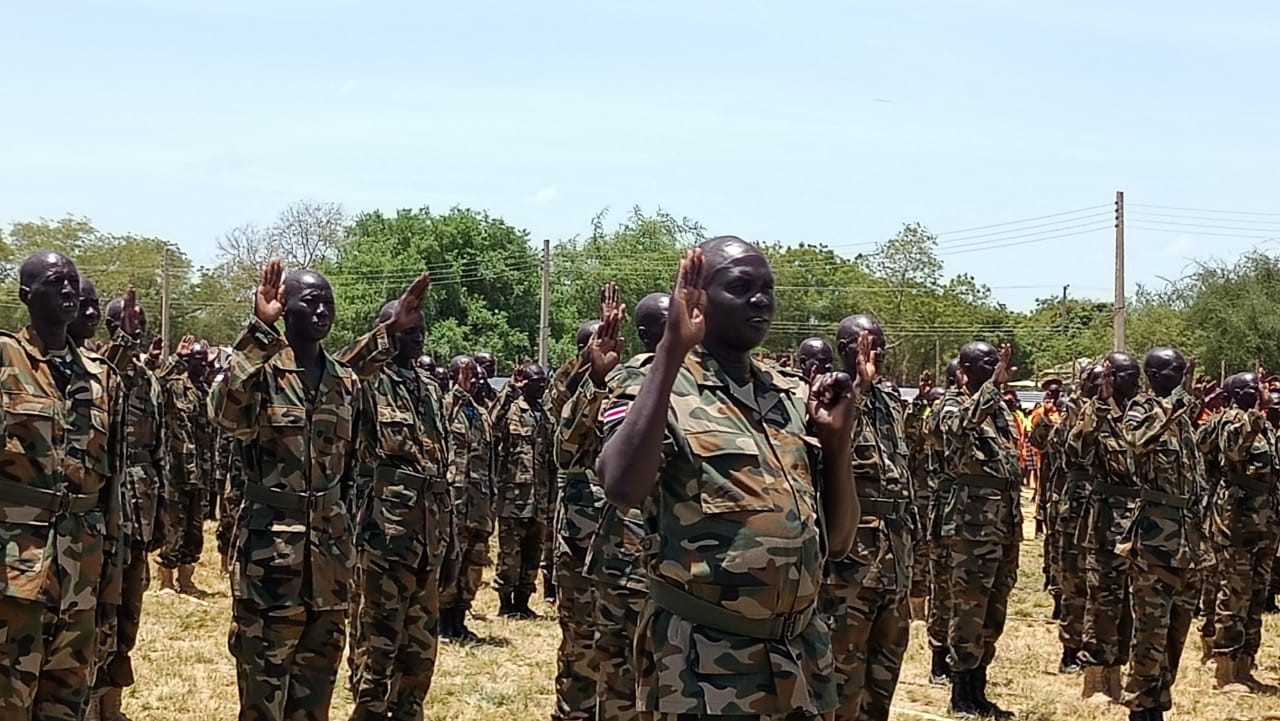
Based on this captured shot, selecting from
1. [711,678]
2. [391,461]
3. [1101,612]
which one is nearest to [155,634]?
[391,461]

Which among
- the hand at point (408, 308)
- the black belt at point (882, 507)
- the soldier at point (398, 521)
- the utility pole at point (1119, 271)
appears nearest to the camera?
the hand at point (408, 308)

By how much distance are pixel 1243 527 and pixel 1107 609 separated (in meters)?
2.14

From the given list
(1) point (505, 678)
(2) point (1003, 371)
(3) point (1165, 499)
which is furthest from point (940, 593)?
(1) point (505, 678)

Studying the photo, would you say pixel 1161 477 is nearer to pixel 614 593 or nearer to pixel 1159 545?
pixel 1159 545

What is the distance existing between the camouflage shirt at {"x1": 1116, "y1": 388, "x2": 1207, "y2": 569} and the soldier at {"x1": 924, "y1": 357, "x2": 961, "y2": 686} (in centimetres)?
122

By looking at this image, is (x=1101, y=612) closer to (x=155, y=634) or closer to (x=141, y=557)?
(x=141, y=557)

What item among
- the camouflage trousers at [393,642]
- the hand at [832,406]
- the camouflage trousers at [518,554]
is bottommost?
the camouflage trousers at [518,554]

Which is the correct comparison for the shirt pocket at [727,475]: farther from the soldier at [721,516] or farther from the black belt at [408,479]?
the black belt at [408,479]

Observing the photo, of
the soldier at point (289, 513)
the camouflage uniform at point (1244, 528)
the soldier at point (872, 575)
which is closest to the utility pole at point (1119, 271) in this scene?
the camouflage uniform at point (1244, 528)

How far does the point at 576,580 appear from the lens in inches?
308

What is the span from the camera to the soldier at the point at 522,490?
13.2 meters

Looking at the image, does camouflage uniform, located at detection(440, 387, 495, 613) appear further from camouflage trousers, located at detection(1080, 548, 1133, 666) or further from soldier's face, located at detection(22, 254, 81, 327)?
soldier's face, located at detection(22, 254, 81, 327)

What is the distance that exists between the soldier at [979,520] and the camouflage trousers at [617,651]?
10.8 feet

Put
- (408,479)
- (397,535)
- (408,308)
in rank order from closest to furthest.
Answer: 1. (408,308)
2. (397,535)
3. (408,479)
